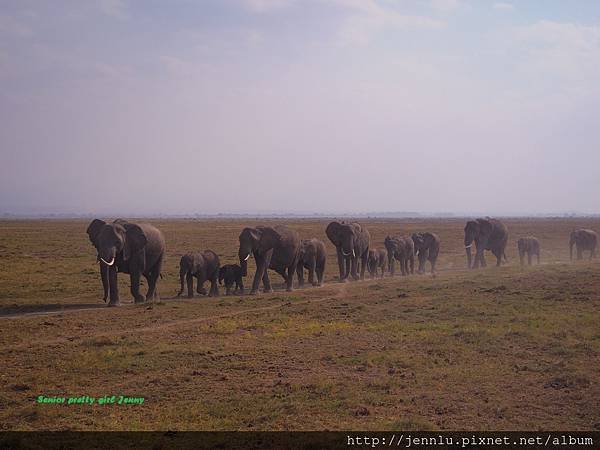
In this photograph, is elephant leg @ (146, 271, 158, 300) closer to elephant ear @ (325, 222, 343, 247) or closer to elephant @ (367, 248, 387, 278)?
elephant ear @ (325, 222, 343, 247)

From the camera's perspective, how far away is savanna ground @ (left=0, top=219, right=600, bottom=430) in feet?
31.1

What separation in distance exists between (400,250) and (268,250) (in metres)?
12.3

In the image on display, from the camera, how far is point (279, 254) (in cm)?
2694

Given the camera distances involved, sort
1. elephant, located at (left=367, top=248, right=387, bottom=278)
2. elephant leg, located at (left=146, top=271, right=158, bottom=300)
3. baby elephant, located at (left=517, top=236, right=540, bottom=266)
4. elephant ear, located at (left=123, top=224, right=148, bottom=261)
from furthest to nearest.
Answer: baby elephant, located at (left=517, top=236, right=540, bottom=266)
elephant, located at (left=367, top=248, right=387, bottom=278)
elephant leg, located at (left=146, top=271, right=158, bottom=300)
elephant ear, located at (left=123, top=224, right=148, bottom=261)

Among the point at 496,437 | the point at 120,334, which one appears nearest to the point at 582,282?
the point at 496,437

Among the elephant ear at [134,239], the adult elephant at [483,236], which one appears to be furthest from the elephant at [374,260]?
the elephant ear at [134,239]

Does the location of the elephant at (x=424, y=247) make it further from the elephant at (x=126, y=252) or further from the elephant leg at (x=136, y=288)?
the elephant leg at (x=136, y=288)

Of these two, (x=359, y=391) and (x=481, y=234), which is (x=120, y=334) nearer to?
(x=359, y=391)

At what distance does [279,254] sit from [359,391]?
16420mm

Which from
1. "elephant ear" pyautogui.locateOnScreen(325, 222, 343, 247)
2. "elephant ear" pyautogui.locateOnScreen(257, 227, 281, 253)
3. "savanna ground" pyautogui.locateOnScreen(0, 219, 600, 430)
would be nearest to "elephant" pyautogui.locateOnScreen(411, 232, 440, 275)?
"elephant ear" pyautogui.locateOnScreen(325, 222, 343, 247)

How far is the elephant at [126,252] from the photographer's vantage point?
20.9m

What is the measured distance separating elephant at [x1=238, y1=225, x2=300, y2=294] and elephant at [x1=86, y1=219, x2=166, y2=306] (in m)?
3.85

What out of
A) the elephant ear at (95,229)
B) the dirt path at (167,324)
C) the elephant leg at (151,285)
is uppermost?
the elephant ear at (95,229)

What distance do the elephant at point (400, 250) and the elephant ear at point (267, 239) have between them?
434 inches
